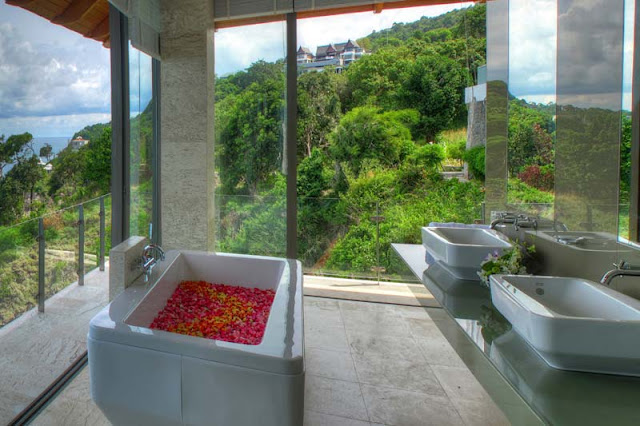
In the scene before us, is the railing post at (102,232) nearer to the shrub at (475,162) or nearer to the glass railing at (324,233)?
the glass railing at (324,233)

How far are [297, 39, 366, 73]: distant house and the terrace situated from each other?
2.28 meters

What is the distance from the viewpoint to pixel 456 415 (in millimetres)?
2168

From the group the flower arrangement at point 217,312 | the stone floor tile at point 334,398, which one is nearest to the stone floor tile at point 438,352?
the stone floor tile at point 334,398

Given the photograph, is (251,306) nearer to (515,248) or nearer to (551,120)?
(515,248)

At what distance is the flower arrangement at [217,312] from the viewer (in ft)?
7.01

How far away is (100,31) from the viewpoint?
2789 mm

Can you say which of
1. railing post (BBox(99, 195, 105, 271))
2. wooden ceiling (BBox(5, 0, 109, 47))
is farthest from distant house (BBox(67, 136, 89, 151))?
wooden ceiling (BBox(5, 0, 109, 47))

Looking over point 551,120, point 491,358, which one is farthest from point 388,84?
point 491,358

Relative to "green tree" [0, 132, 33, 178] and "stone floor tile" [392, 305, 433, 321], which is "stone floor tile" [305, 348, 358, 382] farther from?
"green tree" [0, 132, 33, 178]

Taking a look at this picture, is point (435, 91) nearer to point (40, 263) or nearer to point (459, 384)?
point (459, 384)

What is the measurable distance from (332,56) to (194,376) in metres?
6.07

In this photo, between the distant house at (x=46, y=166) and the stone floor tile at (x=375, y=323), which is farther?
the stone floor tile at (x=375, y=323)

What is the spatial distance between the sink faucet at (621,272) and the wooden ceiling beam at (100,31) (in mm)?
3354

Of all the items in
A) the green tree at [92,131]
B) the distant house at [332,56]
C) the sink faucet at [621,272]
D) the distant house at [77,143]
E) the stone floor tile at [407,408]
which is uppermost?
the distant house at [332,56]
